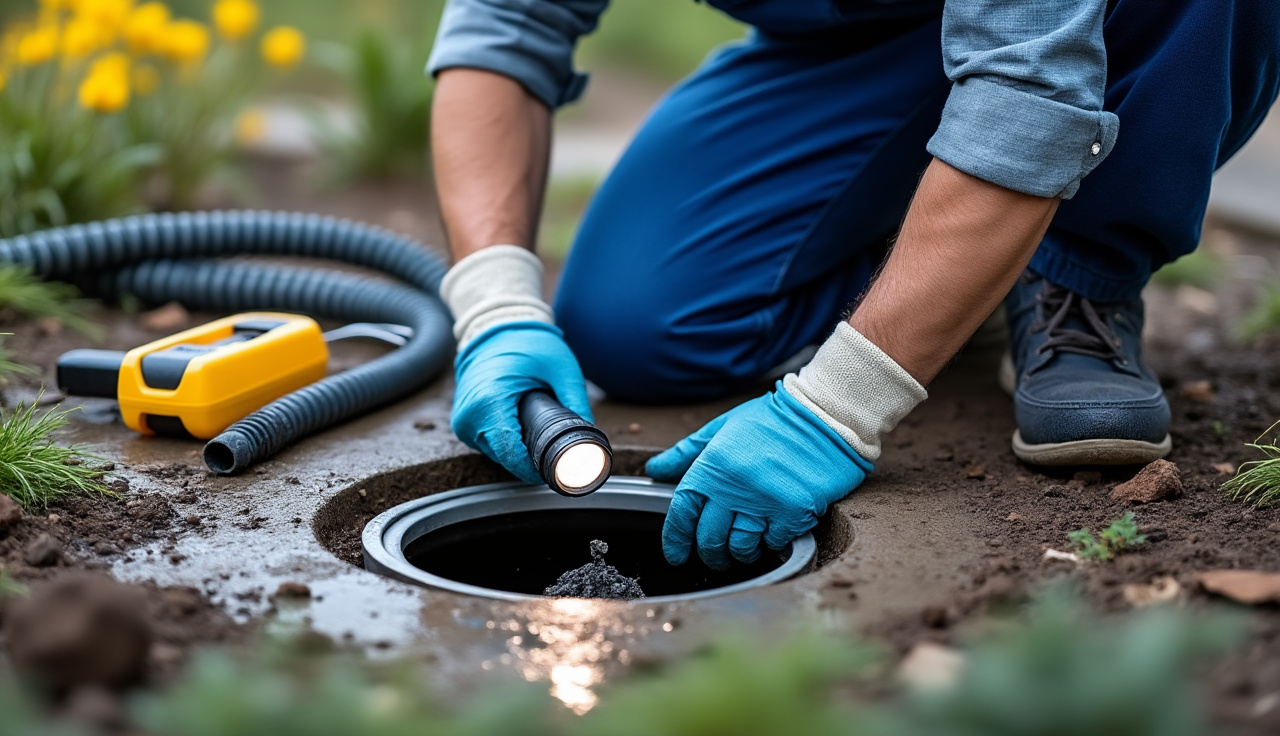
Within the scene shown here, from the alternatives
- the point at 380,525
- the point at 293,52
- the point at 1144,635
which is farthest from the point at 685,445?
the point at 293,52

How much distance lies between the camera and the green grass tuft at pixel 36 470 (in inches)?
59.1

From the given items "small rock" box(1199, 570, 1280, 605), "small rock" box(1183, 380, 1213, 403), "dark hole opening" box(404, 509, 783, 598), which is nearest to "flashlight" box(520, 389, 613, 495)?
"dark hole opening" box(404, 509, 783, 598)

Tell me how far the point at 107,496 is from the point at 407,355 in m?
0.67

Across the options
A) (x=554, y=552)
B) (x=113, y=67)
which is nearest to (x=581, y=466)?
(x=554, y=552)

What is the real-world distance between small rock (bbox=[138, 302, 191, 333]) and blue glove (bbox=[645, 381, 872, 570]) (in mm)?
1512

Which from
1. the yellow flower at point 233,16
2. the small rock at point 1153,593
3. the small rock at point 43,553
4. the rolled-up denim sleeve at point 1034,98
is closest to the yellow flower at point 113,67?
the yellow flower at point 233,16

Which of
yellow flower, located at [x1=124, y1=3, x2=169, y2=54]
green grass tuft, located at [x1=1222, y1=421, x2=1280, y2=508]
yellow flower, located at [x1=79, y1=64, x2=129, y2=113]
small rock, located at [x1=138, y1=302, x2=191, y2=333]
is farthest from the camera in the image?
yellow flower, located at [x1=124, y1=3, x2=169, y2=54]

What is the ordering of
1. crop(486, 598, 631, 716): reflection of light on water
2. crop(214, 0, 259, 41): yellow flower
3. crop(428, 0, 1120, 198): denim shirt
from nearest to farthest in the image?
crop(486, 598, 631, 716): reflection of light on water
crop(428, 0, 1120, 198): denim shirt
crop(214, 0, 259, 41): yellow flower

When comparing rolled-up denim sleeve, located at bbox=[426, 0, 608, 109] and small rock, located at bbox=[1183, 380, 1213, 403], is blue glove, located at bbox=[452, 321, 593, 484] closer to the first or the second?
rolled-up denim sleeve, located at bbox=[426, 0, 608, 109]

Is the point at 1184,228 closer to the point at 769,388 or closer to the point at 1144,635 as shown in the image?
the point at 769,388

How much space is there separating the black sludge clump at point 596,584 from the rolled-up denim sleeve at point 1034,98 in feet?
Answer: 2.53

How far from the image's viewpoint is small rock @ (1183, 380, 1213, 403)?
211cm

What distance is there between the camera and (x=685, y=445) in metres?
1.68

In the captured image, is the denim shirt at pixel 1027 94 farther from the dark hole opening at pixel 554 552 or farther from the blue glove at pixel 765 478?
the dark hole opening at pixel 554 552
